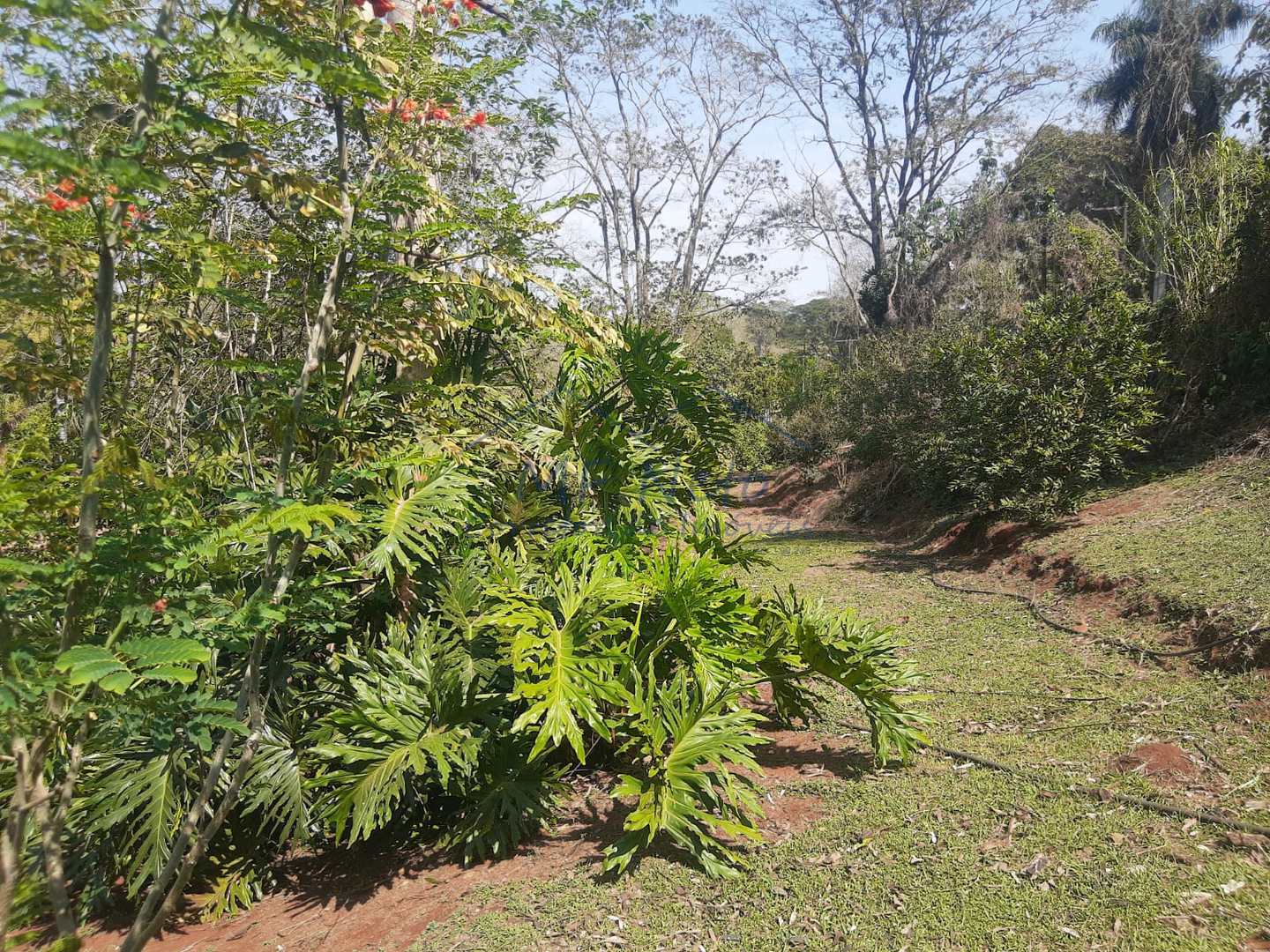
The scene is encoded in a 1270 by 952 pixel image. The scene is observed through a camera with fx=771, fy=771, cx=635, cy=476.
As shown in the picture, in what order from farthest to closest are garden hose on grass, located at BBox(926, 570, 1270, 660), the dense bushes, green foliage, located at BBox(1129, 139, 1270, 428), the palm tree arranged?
the palm tree < green foliage, located at BBox(1129, 139, 1270, 428) < the dense bushes < garden hose on grass, located at BBox(926, 570, 1270, 660)

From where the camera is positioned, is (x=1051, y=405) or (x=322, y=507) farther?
(x=1051, y=405)

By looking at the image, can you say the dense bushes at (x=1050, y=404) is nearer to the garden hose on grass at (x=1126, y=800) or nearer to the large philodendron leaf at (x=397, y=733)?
the garden hose on grass at (x=1126, y=800)

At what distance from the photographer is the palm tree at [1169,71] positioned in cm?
1867

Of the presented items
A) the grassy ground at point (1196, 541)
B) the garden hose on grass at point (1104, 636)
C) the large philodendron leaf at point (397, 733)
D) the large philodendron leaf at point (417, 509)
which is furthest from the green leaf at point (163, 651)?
the grassy ground at point (1196, 541)

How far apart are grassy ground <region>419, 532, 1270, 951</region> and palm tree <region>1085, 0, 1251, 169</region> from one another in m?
19.5

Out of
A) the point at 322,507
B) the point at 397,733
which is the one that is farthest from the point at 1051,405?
the point at 322,507

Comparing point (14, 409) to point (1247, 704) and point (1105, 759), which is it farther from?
point (1247, 704)

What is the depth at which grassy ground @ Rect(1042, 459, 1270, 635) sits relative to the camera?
4984 millimetres

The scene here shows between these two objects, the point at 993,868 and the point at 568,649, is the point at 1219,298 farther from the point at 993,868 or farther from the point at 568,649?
the point at 568,649

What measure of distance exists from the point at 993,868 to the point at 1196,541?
4.52 m

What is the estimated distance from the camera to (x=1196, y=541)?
19.9 feet

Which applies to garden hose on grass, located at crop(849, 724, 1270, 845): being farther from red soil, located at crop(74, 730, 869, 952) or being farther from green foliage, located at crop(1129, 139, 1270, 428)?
green foliage, located at crop(1129, 139, 1270, 428)

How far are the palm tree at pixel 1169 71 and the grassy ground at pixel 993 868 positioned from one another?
64.0 feet

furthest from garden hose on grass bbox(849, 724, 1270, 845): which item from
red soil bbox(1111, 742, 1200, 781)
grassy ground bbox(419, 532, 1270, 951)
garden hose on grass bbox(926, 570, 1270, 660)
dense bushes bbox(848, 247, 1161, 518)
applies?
dense bushes bbox(848, 247, 1161, 518)
